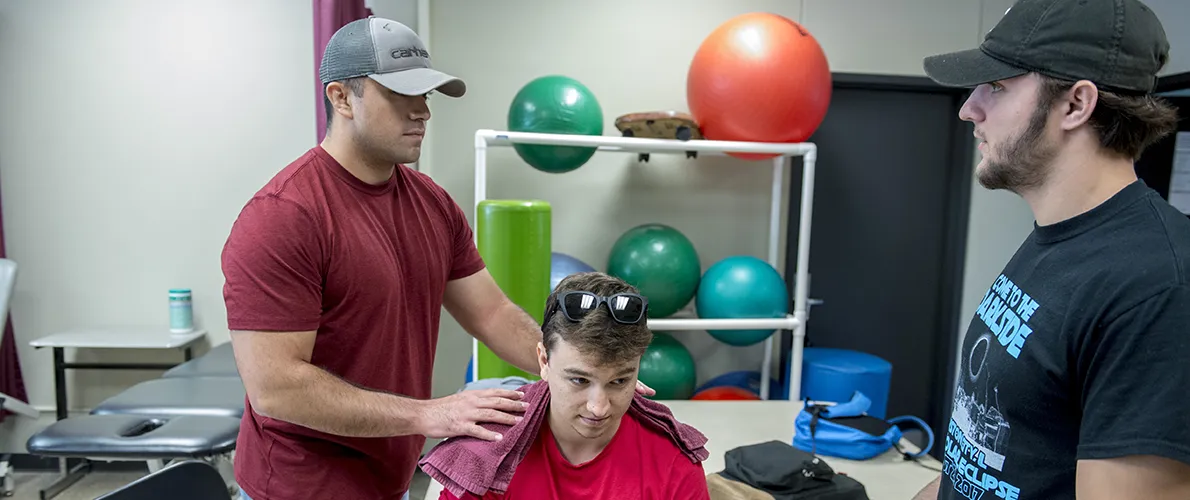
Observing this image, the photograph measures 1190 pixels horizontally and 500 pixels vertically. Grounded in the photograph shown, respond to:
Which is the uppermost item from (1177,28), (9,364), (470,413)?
(1177,28)

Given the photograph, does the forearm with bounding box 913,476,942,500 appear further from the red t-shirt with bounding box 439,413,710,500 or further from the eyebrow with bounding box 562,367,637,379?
the eyebrow with bounding box 562,367,637,379

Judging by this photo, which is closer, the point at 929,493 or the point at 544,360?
the point at 544,360

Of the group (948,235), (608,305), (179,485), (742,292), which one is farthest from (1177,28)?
(179,485)

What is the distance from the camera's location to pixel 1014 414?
0.89m

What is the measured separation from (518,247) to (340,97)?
92 centimetres

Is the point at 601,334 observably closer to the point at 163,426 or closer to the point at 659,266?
the point at 659,266

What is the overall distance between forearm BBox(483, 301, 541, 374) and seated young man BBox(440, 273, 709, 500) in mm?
305

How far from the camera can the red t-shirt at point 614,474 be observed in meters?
1.15

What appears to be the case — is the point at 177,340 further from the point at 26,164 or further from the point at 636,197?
the point at 636,197

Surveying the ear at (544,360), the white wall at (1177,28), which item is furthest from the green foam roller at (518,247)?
the white wall at (1177,28)

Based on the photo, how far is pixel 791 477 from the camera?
1.79m

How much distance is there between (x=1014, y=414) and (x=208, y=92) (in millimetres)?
3522

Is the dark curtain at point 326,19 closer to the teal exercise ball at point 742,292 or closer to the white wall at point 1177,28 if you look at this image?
the teal exercise ball at point 742,292

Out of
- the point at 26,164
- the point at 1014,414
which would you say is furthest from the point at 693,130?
the point at 26,164
